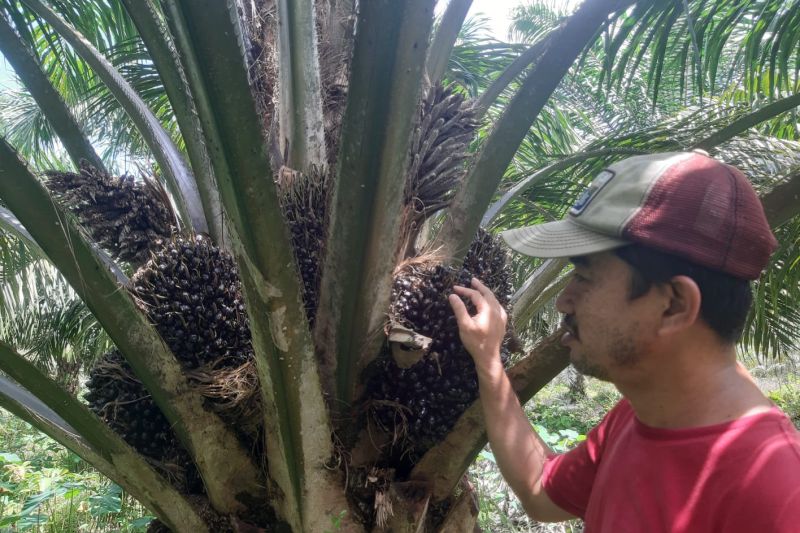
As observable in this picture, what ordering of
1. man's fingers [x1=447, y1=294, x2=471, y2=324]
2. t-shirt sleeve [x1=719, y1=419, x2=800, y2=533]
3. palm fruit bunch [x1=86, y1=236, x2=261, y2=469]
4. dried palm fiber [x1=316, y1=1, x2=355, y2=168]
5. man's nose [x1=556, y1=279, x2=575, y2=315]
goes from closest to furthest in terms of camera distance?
t-shirt sleeve [x1=719, y1=419, x2=800, y2=533] < man's nose [x1=556, y1=279, x2=575, y2=315] < man's fingers [x1=447, y1=294, x2=471, y2=324] < palm fruit bunch [x1=86, y1=236, x2=261, y2=469] < dried palm fiber [x1=316, y1=1, x2=355, y2=168]

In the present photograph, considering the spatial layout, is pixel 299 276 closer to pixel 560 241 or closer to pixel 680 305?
pixel 560 241

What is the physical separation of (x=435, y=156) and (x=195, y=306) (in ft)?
2.58

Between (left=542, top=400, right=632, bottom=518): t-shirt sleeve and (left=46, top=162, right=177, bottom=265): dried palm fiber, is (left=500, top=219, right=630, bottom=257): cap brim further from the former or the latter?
(left=46, top=162, right=177, bottom=265): dried palm fiber

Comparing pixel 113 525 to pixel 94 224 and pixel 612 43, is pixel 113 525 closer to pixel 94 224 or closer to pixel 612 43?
pixel 94 224

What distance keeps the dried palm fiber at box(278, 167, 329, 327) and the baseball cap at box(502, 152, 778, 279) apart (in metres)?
0.78

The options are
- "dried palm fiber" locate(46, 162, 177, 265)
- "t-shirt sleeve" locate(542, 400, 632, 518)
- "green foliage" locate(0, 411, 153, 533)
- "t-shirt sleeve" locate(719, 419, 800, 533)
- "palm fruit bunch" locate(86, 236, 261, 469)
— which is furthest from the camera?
"green foliage" locate(0, 411, 153, 533)

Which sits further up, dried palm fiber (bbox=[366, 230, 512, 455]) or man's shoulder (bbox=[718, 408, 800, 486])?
man's shoulder (bbox=[718, 408, 800, 486])

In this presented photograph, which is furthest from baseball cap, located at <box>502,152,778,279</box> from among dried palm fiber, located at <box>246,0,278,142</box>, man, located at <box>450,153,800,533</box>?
dried palm fiber, located at <box>246,0,278,142</box>

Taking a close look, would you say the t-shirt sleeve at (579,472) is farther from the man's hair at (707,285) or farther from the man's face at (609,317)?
the man's hair at (707,285)

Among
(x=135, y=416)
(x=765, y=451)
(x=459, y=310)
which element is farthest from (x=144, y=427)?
(x=765, y=451)

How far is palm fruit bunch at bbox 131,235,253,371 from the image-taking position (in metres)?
1.65

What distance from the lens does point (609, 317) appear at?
3.71 feet

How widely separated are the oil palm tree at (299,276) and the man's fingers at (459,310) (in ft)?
0.32

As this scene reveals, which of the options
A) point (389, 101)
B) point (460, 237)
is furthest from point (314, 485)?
point (389, 101)
